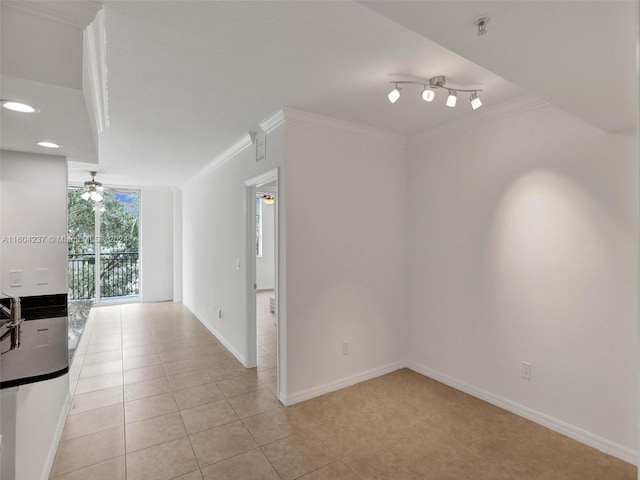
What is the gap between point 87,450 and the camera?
7.52 feet

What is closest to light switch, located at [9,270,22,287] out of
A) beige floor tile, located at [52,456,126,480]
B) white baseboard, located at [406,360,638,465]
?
beige floor tile, located at [52,456,126,480]

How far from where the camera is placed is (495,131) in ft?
9.32

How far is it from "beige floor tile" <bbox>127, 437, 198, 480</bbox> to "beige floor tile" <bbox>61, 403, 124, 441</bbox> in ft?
1.75

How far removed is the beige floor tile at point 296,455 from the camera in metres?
2.08

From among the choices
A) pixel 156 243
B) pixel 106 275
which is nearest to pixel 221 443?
pixel 156 243

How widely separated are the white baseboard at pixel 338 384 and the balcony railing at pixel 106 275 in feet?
18.9

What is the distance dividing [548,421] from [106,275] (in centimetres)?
776

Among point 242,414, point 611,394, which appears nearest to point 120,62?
point 242,414

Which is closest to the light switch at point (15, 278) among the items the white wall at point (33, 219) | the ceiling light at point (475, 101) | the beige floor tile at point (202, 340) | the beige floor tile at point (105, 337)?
the white wall at point (33, 219)

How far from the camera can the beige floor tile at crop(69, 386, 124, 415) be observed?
2.86 metres

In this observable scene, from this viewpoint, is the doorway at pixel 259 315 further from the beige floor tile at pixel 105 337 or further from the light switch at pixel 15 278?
the beige floor tile at pixel 105 337

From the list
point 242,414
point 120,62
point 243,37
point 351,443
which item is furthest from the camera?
point 242,414

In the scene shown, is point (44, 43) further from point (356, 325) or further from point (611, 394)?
point (611, 394)

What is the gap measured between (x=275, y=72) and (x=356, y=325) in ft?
7.85
